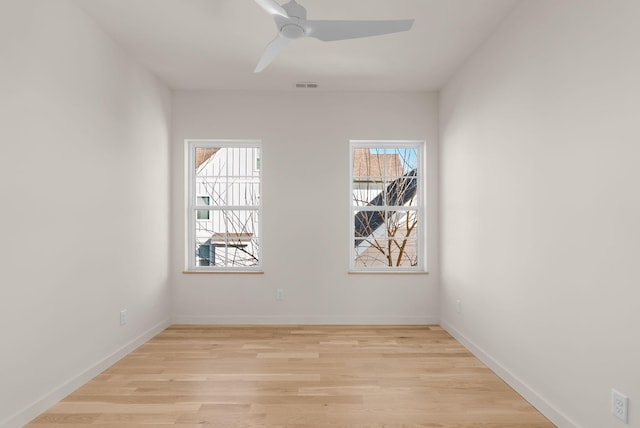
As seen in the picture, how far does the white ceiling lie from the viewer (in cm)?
270

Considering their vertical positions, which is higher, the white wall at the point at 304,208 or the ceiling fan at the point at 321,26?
the ceiling fan at the point at 321,26

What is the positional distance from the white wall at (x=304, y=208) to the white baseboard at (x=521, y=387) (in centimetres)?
103

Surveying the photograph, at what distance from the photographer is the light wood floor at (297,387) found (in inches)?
88.6

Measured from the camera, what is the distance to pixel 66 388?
254 centimetres

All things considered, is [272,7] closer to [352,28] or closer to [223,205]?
[352,28]

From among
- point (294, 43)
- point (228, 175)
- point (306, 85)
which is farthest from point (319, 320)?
point (294, 43)

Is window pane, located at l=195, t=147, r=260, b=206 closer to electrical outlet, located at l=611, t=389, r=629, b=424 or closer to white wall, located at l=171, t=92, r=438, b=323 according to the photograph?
white wall, located at l=171, t=92, r=438, b=323

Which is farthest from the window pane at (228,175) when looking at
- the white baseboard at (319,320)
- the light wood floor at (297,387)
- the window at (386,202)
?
the light wood floor at (297,387)

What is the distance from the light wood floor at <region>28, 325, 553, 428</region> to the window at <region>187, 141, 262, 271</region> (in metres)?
1.02

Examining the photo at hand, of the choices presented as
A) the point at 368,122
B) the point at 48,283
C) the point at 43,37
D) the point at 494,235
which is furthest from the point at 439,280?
the point at 43,37

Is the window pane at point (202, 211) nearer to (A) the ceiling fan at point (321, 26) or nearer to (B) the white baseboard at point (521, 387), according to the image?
(A) the ceiling fan at point (321, 26)

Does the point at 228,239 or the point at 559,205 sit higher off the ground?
the point at 559,205

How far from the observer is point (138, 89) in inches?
141

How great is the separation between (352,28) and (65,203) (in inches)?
85.9
